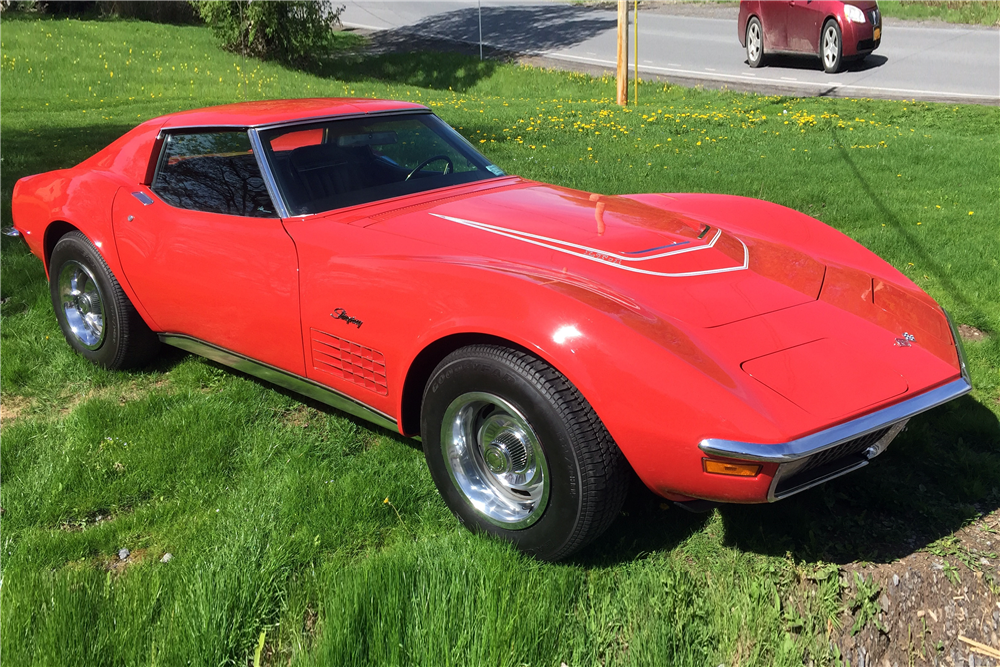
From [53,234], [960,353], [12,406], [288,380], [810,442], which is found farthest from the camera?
[53,234]

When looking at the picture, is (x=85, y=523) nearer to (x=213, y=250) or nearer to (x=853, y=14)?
(x=213, y=250)

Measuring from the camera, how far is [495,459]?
2693 millimetres

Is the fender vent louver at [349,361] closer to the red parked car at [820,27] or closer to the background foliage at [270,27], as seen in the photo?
the red parked car at [820,27]

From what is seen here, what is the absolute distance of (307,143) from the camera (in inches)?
141

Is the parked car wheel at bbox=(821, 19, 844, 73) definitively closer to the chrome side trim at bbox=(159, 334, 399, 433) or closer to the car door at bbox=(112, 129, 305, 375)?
the car door at bbox=(112, 129, 305, 375)

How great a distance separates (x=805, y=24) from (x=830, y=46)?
0.74 metres

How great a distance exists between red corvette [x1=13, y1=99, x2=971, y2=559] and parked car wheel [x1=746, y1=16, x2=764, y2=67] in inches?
516

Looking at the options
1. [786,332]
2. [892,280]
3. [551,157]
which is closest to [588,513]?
[786,332]

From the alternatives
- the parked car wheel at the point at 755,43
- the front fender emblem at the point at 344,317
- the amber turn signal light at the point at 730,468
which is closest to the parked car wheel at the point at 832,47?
the parked car wheel at the point at 755,43

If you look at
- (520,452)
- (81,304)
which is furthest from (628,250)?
(81,304)

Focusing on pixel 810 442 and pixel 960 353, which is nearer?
pixel 810 442

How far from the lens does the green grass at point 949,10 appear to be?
711 inches

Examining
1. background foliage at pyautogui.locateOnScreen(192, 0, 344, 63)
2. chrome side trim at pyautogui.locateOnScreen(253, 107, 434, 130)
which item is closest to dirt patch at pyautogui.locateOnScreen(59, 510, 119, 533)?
chrome side trim at pyautogui.locateOnScreen(253, 107, 434, 130)

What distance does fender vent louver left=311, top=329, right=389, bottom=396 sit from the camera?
2.95 metres
